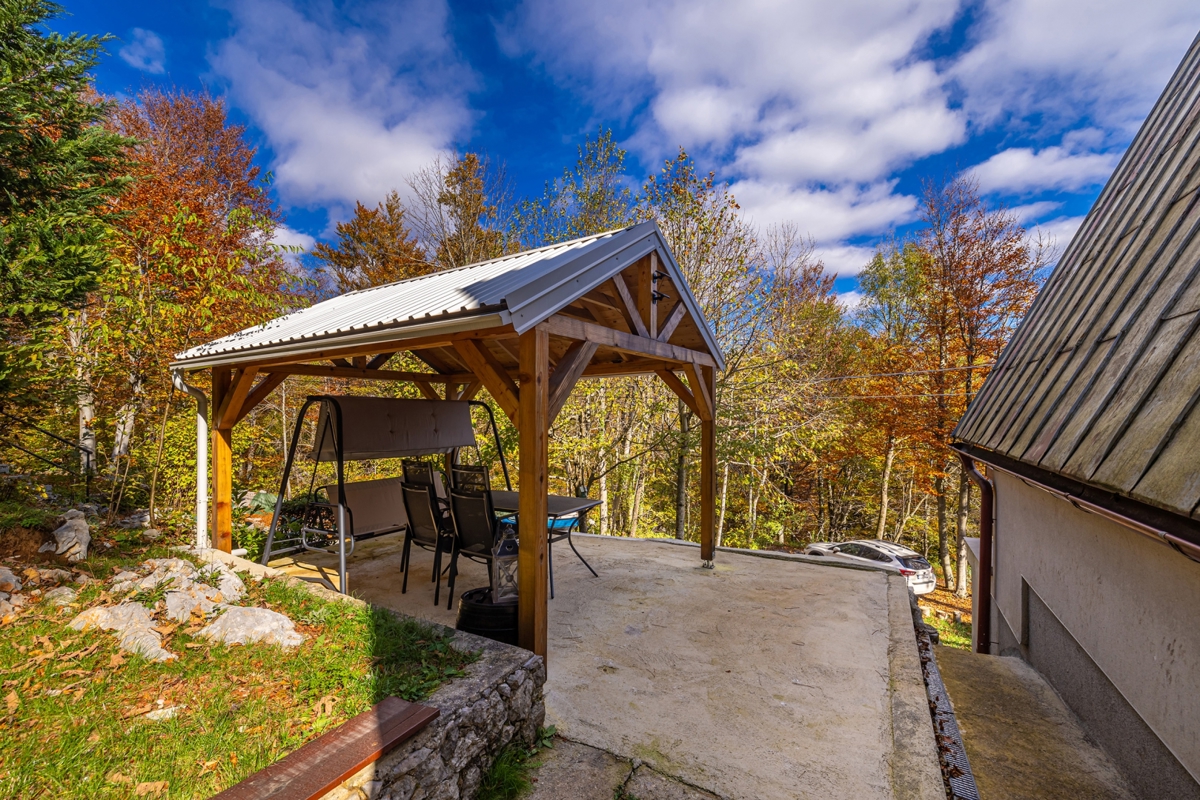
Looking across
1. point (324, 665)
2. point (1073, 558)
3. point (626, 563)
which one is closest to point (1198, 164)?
point (1073, 558)

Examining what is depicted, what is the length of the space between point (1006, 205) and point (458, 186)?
12.2 m

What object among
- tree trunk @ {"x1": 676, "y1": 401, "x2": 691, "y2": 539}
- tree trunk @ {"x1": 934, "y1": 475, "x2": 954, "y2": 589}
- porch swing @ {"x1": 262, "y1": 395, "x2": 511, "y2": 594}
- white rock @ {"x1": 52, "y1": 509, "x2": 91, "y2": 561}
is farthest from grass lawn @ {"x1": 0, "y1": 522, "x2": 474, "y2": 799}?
tree trunk @ {"x1": 934, "y1": 475, "x2": 954, "y2": 589}

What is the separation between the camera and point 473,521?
381 cm

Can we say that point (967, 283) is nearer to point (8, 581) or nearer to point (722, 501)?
point (722, 501)

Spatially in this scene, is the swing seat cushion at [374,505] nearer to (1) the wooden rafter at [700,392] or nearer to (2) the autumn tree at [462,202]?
(1) the wooden rafter at [700,392]

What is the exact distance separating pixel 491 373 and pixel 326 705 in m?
1.79

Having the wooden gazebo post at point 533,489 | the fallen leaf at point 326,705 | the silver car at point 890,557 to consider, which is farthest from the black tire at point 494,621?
the silver car at point 890,557

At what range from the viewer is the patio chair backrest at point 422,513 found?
4.16 metres

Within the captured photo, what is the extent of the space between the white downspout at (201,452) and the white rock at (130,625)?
2144 millimetres

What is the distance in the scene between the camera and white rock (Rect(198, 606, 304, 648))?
104 inches

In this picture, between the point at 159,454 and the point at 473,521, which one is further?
the point at 159,454

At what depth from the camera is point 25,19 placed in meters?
5.30

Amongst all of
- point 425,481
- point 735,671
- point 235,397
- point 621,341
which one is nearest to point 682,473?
point 621,341

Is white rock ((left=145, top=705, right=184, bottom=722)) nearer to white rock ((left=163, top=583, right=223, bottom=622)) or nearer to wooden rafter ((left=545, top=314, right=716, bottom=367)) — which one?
white rock ((left=163, top=583, right=223, bottom=622))
